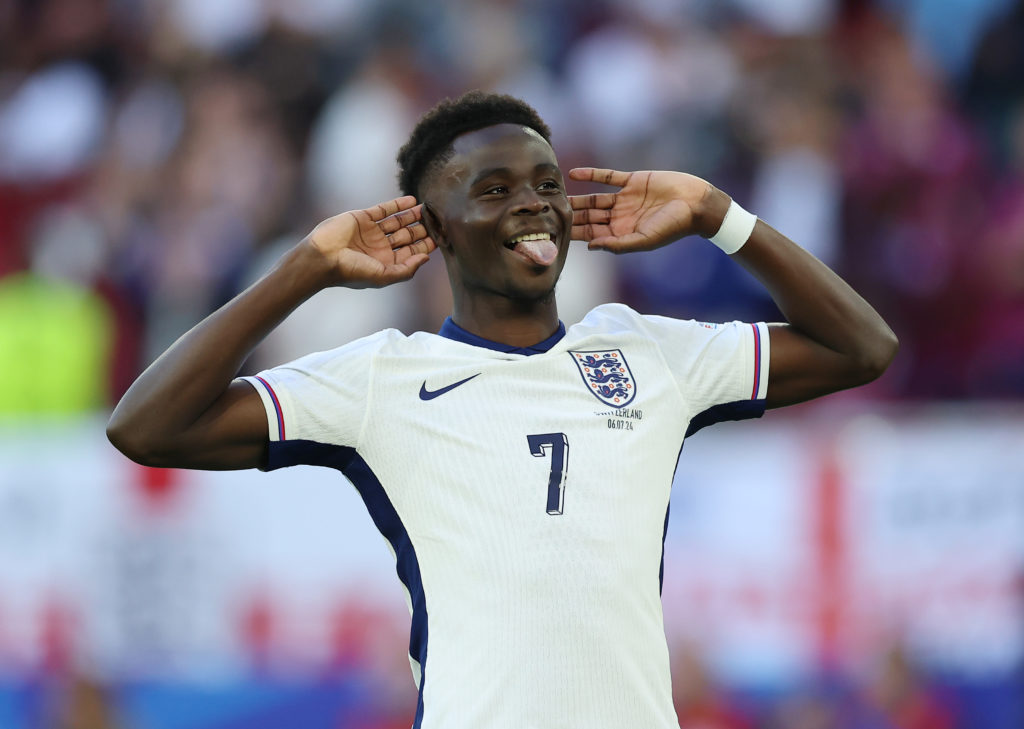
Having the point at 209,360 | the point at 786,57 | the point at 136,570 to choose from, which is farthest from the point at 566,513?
the point at 786,57

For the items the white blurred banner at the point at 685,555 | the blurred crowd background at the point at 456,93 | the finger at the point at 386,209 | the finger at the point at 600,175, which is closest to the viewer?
the finger at the point at 386,209

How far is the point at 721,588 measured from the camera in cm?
670

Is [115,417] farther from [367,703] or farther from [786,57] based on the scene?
[786,57]

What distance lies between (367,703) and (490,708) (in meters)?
4.05

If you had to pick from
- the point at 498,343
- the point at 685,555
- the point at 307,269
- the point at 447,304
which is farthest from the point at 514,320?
the point at 447,304

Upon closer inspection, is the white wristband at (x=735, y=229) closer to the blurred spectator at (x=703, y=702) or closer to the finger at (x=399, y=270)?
the finger at (x=399, y=270)

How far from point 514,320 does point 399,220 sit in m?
0.36

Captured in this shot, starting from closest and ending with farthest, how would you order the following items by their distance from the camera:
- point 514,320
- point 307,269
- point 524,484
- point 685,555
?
point 524,484 → point 307,269 → point 514,320 → point 685,555

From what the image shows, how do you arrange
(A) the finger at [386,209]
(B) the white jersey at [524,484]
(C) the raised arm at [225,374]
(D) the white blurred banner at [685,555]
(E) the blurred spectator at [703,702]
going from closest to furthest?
(B) the white jersey at [524,484], (C) the raised arm at [225,374], (A) the finger at [386,209], (D) the white blurred banner at [685,555], (E) the blurred spectator at [703,702]

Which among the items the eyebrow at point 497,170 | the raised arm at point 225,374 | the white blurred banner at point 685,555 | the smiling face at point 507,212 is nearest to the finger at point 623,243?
the smiling face at point 507,212

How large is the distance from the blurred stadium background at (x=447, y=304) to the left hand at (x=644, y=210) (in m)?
3.22

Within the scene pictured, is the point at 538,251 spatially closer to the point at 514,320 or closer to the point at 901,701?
the point at 514,320

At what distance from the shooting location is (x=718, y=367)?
346cm

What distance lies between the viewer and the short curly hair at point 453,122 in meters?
3.55
